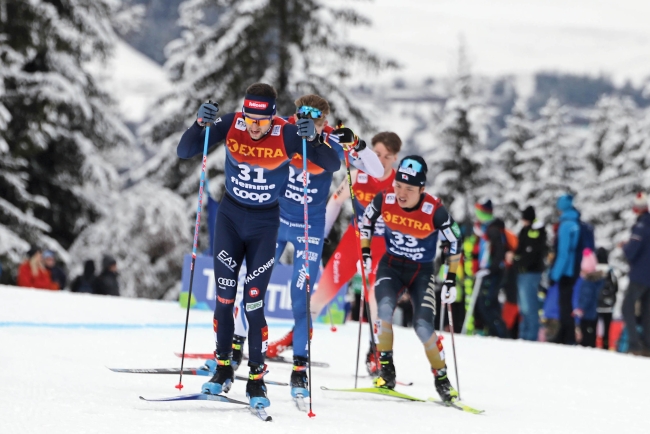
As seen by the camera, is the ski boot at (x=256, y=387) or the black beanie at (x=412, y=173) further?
the black beanie at (x=412, y=173)

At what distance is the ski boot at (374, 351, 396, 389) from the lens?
20.9 ft

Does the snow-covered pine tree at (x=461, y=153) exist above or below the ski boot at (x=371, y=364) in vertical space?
above

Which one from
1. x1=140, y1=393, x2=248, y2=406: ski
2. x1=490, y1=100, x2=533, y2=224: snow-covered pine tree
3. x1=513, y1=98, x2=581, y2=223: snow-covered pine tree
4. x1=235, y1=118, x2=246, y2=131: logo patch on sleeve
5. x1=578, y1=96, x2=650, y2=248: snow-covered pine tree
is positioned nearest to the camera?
x1=140, y1=393, x2=248, y2=406: ski

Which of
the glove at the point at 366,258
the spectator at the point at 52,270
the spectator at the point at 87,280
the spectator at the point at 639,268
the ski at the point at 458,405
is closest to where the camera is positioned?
the ski at the point at 458,405

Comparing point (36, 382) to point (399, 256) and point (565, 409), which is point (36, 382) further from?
point (565, 409)

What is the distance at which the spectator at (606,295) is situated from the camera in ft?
40.2

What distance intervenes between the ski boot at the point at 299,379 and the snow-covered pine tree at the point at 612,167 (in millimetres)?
31016

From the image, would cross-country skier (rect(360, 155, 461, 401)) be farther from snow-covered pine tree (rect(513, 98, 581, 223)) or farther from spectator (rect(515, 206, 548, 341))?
snow-covered pine tree (rect(513, 98, 581, 223))

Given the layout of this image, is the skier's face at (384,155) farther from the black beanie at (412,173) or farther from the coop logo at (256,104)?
the coop logo at (256,104)

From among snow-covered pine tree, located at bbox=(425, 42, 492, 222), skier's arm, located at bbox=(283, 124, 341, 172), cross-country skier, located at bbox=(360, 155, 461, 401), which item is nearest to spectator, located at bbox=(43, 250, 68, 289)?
cross-country skier, located at bbox=(360, 155, 461, 401)

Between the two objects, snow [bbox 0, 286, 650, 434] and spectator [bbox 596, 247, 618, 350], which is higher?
spectator [bbox 596, 247, 618, 350]

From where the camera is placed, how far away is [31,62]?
62.4 feet

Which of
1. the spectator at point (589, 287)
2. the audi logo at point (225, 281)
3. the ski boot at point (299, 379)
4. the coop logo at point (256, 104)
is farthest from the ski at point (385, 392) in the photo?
the spectator at point (589, 287)

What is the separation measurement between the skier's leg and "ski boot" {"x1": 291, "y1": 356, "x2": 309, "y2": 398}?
180 cm
